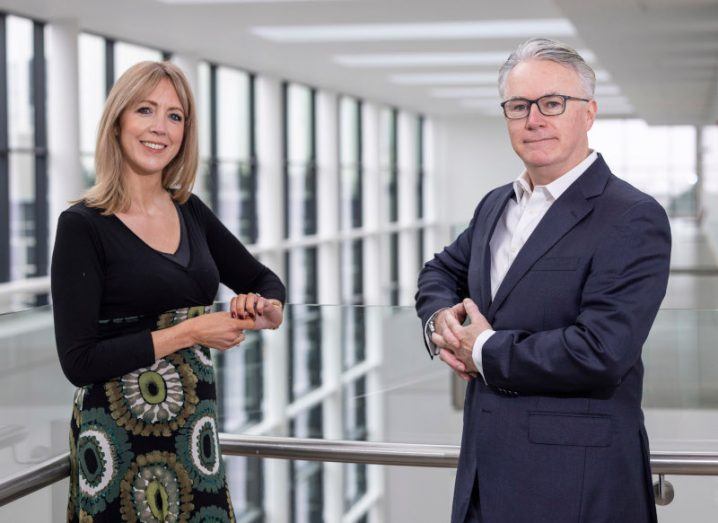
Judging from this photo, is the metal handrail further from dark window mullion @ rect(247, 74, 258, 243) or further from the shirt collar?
dark window mullion @ rect(247, 74, 258, 243)

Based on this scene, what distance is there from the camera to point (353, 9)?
12352mm

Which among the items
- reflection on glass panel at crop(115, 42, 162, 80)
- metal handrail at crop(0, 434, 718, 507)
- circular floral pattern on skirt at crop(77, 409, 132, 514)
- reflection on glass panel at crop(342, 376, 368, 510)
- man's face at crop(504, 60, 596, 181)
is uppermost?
reflection on glass panel at crop(115, 42, 162, 80)

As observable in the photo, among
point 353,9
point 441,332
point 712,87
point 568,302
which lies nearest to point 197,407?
point 441,332

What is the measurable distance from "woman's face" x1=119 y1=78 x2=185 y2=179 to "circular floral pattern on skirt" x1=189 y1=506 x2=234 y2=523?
2.82 ft

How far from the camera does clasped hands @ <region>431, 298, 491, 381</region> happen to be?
2.31 m

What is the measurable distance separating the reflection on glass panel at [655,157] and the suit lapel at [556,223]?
3093 centimetres

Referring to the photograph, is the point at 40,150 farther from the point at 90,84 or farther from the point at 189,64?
the point at 189,64

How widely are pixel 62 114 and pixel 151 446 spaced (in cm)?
1130

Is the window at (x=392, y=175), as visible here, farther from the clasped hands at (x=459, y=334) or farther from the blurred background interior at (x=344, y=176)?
the clasped hands at (x=459, y=334)

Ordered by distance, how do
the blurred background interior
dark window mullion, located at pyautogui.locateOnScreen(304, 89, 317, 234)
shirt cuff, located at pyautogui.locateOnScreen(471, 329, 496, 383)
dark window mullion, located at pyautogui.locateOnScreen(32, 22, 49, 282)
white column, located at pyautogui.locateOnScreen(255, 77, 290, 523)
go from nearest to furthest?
shirt cuff, located at pyautogui.locateOnScreen(471, 329, 496, 383)
the blurred background interior
dark window mullion, located at pyautogui.locateOnScreen(32, 22, 49, 282)
white column, located at pyautogui.locateOnScreen(255, 77, 290, 523)
dark window mullion, located at pyautogui.locateOnScreen(304, 89, 317, 234)

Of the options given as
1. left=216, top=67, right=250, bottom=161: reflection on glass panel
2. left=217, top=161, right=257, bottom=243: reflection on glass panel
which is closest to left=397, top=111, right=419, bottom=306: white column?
left=217, top=161, right=257, bottom=243: reflection on glass panel

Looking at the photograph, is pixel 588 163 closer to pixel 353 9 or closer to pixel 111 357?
pixel 111 357

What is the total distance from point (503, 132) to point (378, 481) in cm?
2948

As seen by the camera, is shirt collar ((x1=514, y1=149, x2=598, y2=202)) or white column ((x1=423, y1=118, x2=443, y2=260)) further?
white column ((x1=423, y1=118, x2=443, y2=260))
